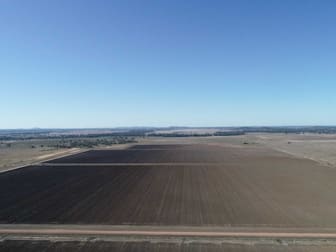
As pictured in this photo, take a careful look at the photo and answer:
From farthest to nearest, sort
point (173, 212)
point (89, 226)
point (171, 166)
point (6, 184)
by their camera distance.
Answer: point (171, 166) < point (6, 184) < point (173, 212) < point (89, 226)

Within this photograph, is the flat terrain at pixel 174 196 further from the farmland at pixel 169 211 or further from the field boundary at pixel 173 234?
the field boundary at pixel 173 234

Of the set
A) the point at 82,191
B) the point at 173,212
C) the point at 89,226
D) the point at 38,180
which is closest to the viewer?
the point at 89,226

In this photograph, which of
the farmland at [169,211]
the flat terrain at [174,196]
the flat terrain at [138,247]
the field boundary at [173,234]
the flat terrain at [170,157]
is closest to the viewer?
the flat terrain at [138,247]

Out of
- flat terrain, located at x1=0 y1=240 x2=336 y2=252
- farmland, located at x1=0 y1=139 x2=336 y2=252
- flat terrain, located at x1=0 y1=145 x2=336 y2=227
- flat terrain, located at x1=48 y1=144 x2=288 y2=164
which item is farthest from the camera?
flat terrain, located at x1=48 y1=144 x2=288 y2=164

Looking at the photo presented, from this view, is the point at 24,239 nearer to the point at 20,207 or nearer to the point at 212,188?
the point at 20,207

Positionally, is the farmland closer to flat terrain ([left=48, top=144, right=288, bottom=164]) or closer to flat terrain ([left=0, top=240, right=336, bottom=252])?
flat terrain ([left=0, top=240, right=336, bottom=252])

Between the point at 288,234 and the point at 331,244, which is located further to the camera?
the point at 288,234

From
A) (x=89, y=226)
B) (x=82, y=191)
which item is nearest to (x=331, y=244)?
(x=89, y=226)

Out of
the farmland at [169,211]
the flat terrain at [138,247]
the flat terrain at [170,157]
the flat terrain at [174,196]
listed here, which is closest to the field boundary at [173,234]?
the farmland at [169,211]

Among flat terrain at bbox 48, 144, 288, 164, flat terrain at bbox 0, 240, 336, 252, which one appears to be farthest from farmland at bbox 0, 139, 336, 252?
flat terrain at bbox 48, 144, 288, 164
